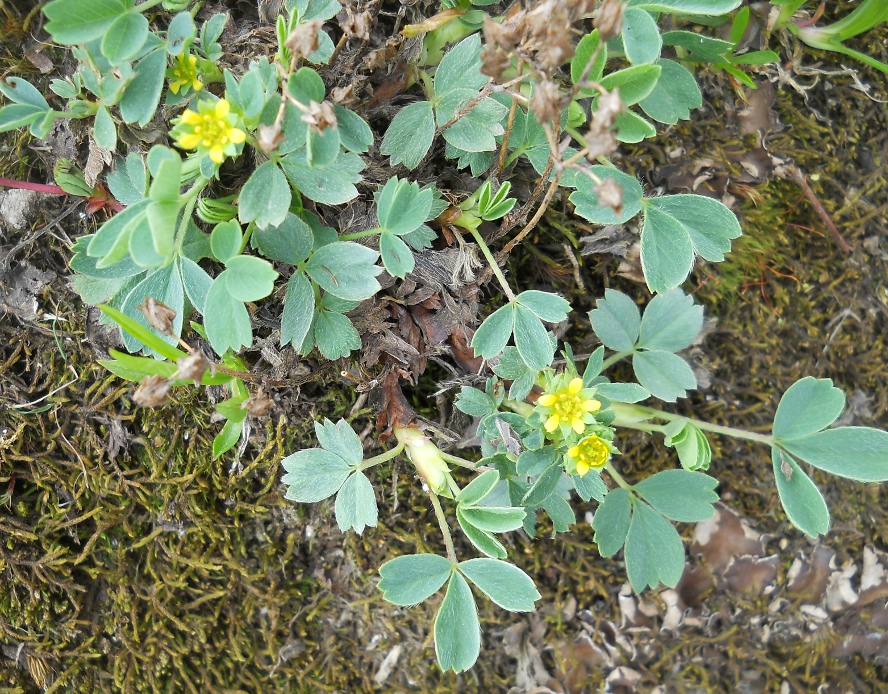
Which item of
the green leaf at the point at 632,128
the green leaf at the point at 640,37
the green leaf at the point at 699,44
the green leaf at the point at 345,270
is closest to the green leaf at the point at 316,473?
the green leaf at the point at 345,270

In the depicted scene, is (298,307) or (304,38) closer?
(304,38)

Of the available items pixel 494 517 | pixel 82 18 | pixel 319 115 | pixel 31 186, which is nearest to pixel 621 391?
pixel 494 517

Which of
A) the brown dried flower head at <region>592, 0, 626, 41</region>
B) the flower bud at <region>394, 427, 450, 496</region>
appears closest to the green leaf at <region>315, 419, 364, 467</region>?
the flower bud at <region>394, 427, 450, 496</region>

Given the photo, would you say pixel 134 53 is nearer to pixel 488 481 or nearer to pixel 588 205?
pixel 588 205

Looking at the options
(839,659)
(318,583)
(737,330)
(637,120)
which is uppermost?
(637,120)

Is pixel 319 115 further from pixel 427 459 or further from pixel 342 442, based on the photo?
pixel 427 459

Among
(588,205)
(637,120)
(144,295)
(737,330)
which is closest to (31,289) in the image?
(144,295)

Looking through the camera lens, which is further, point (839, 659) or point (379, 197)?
point (839, 659)

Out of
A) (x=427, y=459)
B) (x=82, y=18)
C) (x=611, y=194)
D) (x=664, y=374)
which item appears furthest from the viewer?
(x=664, y=374)
